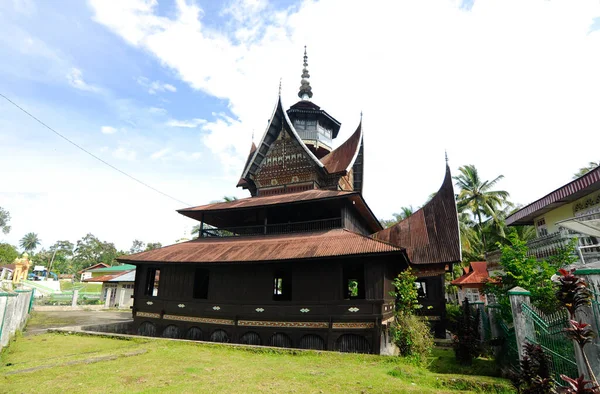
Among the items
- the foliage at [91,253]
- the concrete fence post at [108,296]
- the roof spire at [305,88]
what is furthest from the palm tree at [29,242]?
the roof spire at [305,88]

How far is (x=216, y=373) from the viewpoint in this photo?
8.09m

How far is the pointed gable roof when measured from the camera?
17.6m

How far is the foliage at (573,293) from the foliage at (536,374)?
933 mm

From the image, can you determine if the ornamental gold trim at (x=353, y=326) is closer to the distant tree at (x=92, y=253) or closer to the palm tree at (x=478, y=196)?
the palm tree at (x=478, y=196)

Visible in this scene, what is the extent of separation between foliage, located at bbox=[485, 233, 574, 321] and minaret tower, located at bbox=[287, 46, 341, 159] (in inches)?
534

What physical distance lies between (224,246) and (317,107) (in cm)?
1241

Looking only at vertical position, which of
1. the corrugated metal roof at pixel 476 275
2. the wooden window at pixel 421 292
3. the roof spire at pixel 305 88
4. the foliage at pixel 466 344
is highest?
the roof spire at pixel 305 88

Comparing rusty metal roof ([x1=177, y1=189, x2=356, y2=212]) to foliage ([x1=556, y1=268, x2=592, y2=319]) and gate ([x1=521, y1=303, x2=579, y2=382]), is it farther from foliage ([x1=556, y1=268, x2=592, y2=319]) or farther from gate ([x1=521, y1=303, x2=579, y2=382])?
foliage ([x1=556, y1=268, x2=592, y2=319])

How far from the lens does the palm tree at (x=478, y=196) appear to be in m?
→ 33.4

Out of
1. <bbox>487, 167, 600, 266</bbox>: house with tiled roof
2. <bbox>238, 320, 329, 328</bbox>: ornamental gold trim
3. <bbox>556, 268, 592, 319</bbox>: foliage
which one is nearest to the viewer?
<bbox>556, 268, 592, 319</bbox>: foliage

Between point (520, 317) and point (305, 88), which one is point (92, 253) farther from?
point (520, 317)

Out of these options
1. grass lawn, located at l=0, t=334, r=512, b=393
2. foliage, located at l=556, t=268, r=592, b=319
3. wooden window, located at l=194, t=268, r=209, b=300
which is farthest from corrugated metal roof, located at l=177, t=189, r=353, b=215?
foliage, located at l=556, t=268, r=592, b=319

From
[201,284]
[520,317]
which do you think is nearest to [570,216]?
[520,317]

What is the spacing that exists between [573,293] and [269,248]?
34.1ft
